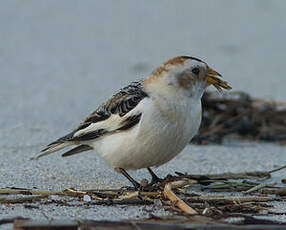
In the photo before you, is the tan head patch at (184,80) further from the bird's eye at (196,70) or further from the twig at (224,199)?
the twig at (224,199)

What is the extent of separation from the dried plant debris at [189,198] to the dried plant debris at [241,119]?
1.47 metres

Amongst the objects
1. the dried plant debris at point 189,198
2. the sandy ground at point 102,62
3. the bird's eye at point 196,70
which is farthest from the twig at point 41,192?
the bird's eye at point 196,70

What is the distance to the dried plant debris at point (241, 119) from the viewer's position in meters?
5.67

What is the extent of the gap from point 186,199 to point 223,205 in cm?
20

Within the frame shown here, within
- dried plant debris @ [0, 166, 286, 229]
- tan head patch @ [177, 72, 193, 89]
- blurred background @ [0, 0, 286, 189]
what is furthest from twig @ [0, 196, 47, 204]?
blurred background @ [0, 0, 286, 189]

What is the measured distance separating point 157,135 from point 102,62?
13.3ft

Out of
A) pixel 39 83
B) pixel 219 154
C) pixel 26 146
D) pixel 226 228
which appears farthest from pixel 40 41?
pixel 226 228

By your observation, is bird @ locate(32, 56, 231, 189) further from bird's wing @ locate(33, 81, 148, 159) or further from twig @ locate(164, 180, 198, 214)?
twig @ locate(164, 180, 198, 214)

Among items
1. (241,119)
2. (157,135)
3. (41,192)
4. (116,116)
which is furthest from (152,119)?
(241,119)

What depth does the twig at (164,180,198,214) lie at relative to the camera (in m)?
3.19

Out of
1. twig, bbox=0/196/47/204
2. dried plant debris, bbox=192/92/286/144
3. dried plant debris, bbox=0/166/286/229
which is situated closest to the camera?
dried plant debris, bbox=0/166/286/229

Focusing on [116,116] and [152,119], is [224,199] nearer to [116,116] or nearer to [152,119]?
[152,119]

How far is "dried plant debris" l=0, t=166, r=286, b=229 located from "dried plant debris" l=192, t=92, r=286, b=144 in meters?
1.47

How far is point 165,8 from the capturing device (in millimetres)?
9227
